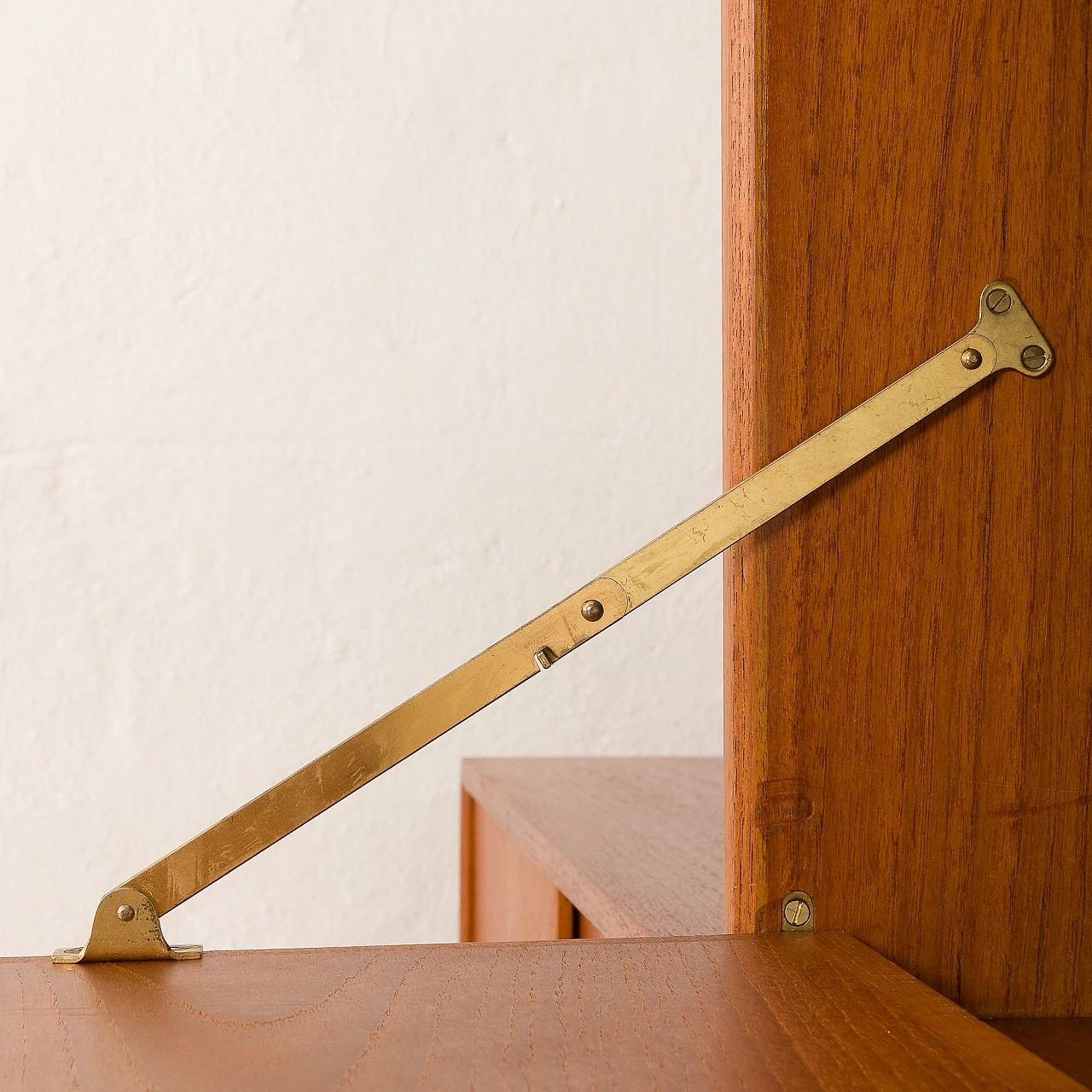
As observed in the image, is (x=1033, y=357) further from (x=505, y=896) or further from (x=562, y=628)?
(x=505, y=896)

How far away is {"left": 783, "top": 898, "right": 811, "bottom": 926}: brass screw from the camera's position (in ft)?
1.33

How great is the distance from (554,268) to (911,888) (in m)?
1.20

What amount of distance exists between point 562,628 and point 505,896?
663 mm

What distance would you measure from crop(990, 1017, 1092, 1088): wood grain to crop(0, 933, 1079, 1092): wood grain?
0.05 m

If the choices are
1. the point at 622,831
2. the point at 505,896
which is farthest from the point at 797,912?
the point at 505,896

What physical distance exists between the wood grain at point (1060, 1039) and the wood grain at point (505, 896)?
0.21 m

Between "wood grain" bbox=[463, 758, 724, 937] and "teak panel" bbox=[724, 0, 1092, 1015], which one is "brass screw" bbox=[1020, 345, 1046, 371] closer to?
"teak panel" bbox=[724, 0, 1092, 1015]

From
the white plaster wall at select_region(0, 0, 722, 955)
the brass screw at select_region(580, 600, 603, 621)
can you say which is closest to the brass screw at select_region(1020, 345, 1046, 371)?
the brass screw at select_region(580, 600, 603, 621)

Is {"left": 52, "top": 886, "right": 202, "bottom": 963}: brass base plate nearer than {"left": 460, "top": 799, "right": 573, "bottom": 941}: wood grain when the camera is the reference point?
Yes

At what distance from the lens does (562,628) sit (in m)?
0.41

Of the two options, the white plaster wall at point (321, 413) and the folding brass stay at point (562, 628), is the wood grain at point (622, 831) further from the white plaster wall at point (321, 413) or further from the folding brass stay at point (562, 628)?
the white plaster wall at point (321, 413)

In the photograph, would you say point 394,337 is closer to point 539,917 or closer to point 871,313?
point 539,917

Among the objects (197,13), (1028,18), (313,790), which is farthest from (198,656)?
(1028,18)

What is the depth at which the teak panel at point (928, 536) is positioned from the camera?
407 mm
